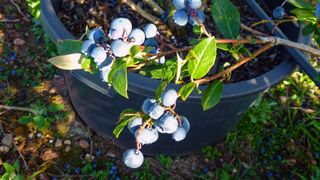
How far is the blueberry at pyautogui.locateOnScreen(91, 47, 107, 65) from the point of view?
78 cm

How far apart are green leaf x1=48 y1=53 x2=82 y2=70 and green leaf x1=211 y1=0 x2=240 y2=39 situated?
34 cm

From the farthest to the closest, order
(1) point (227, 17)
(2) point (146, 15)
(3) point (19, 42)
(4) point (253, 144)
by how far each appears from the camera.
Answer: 1. (3) point (19, 42)
2. (4) point (253, 144)
3. (2) point (146, 15)
4. (1) point (227, 17)

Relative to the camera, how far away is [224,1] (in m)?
0.99

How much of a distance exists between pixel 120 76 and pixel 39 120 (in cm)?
95

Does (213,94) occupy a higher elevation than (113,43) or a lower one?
lower

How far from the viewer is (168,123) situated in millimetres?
814

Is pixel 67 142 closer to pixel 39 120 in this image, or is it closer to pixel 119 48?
pixel 39 120

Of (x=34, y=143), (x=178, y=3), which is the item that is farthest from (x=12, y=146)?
(x=178, y=3)

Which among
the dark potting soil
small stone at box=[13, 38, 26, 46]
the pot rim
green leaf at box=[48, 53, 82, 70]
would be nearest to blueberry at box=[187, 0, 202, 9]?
green leaf at box=[48, 53, 82, 70]

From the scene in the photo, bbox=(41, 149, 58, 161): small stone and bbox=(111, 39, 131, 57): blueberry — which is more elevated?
bbox=(111, 39, 131, 57): blueberry

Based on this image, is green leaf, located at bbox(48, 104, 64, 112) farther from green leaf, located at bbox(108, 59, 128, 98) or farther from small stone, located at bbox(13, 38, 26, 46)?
green leaf, located at bbox(108, 59, 128, 98)

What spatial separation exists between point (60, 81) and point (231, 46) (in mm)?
1078

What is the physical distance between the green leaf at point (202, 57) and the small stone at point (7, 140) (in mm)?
1096

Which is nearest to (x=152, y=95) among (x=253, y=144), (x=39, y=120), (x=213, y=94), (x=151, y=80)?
(x=151, y=80)
